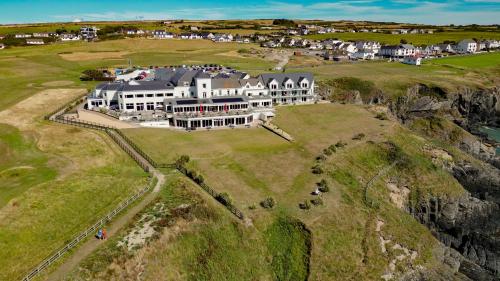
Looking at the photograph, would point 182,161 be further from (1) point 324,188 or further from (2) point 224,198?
(1) point 324,188

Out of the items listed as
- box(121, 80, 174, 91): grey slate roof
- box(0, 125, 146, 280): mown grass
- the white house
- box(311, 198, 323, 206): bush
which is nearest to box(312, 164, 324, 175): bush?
box(311, 198, 323, 206): bush

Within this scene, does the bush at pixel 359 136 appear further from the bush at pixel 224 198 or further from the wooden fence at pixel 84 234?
the wooden fence at pixel 84 234

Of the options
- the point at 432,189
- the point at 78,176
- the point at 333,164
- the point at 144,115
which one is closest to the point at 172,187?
the point at 78,176

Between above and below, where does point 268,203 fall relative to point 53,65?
below

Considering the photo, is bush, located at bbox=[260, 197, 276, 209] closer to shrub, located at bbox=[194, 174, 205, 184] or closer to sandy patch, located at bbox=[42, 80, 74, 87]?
shrub, located at bbox=[194, 174, 205, 184]

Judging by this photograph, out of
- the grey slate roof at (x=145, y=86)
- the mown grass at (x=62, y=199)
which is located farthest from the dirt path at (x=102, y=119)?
the mown grass at (x=62, y=199)

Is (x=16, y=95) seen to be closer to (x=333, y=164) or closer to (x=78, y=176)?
(x=78, y=176)

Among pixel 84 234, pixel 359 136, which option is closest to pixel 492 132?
pixel 359 136
